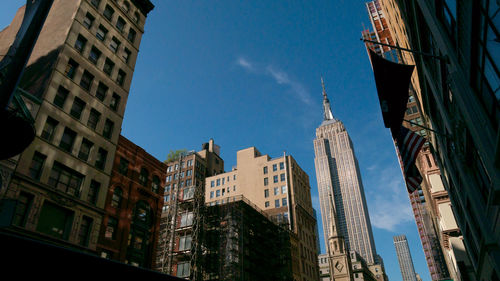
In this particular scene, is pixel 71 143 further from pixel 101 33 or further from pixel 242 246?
pixel 242 246

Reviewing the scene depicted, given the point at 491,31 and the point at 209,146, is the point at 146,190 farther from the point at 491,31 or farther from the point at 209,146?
the point at 209,146

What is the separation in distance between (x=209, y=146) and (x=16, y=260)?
96463mm

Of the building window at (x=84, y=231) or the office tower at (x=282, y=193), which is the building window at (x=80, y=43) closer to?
the building window at (x=84, y=231)

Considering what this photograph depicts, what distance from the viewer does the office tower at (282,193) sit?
217 feet

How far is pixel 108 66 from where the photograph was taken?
34219 millimetres

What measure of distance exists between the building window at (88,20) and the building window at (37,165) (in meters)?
14.7

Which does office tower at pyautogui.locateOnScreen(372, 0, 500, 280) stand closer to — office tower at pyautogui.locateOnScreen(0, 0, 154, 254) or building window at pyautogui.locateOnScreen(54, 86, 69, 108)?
office tower at pyautogui.locateOnScreen(0, 0, 154, 254)

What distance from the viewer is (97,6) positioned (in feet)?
113

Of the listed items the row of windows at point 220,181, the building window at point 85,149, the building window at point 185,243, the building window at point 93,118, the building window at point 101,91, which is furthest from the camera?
the row of windows at point 220,181

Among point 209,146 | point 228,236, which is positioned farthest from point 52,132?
point 209,146

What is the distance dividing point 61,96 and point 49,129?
354 cm

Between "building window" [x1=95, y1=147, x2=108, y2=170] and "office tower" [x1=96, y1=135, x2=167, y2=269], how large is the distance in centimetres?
139

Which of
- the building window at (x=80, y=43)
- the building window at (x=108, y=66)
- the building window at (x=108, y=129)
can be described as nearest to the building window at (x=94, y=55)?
the building window at (x=80, y=43)

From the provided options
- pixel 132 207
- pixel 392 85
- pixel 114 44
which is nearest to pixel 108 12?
pixel 114 44
